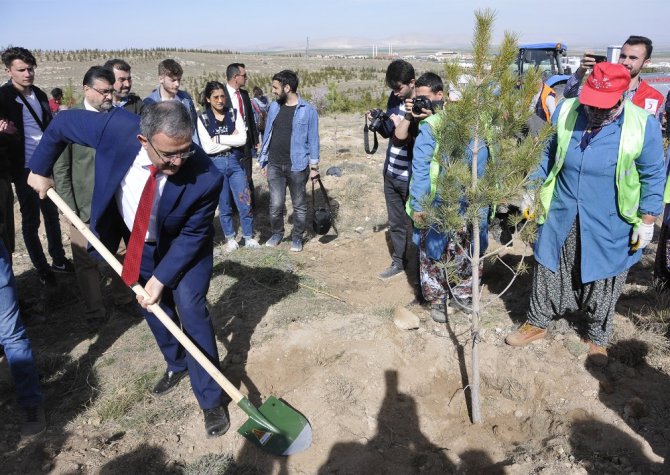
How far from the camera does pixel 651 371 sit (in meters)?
3.12

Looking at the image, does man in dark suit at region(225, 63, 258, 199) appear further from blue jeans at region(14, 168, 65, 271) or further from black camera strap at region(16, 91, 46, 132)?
blue jeans at region(14, 168, 65, 271)

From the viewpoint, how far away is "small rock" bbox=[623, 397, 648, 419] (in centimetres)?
277

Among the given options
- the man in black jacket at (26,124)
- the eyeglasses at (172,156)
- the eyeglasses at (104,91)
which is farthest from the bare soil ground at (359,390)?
the eyeglasses at (104,91)

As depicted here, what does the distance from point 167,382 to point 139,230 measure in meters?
1.21

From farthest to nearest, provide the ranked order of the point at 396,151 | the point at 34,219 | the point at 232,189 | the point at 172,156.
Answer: the point at 232,189 < the point at 34,219 < the point at 396,151 < the point at 172,156

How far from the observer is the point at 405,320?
3580 mm

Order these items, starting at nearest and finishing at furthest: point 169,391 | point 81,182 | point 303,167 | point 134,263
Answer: point 134,263, point 169,391, point 81,182, point 303,167

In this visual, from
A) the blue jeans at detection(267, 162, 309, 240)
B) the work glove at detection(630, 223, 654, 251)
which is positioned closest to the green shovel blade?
the work glove at detection(630, 223, 654, 251)

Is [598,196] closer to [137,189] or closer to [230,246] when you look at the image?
[137,189]

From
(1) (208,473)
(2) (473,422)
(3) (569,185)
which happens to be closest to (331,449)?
(1) (208,473)

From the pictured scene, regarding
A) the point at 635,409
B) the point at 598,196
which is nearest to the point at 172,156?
the point at 598,196

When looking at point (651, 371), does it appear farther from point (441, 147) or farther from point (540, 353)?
point (441, 147)

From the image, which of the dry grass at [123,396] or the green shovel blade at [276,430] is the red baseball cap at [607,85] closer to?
the green shovel blade at [276,430]

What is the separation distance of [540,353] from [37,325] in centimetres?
388
